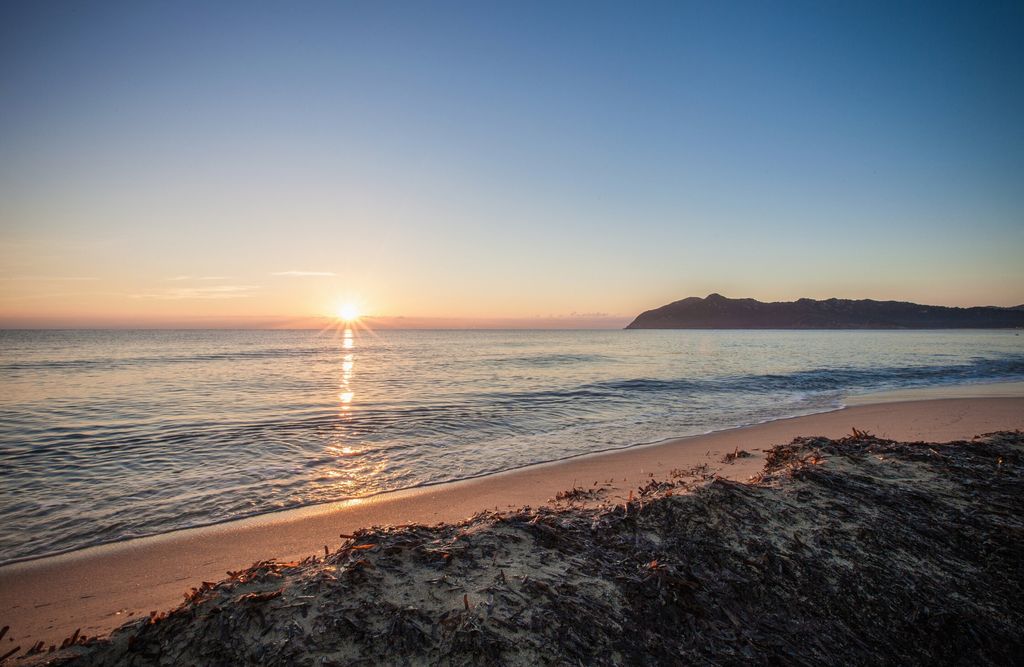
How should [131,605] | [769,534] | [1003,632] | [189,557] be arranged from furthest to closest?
[189,557] < [131,605] < [769,534] < [1003,632]

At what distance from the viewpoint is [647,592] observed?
125 inches

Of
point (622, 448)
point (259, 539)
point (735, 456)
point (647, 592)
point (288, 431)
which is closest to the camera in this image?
point (647, 592)

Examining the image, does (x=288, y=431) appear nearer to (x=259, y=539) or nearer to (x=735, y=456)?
(x=259, y=539)

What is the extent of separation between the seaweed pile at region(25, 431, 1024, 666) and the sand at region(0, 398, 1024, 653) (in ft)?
6.52

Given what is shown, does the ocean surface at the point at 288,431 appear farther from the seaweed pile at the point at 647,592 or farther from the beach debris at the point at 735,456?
the seaweed pile at the point at 647,592

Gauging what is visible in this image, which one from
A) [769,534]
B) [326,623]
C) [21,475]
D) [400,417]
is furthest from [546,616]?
[400,417]

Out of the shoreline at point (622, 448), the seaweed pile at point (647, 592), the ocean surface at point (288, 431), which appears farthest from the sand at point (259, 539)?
the seaweed pile at point (647, 592)

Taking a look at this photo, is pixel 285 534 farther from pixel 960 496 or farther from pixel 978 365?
pixel 978 365

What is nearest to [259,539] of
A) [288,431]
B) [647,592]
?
[647,592]

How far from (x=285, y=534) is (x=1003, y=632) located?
23.2 ft

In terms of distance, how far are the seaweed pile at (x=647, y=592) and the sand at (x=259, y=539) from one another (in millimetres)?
1986

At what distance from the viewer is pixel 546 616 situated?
2.85 m

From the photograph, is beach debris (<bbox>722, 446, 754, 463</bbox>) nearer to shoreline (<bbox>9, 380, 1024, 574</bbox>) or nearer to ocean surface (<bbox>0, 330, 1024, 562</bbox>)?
shoreline (<bbox>9, 380, 1024, 574</bbox>)

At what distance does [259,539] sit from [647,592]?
499 cm
